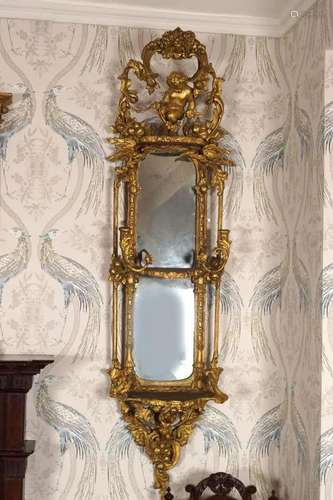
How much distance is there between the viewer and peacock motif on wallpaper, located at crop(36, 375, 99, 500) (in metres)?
2.85

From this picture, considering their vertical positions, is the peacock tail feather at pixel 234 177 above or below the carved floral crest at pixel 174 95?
below

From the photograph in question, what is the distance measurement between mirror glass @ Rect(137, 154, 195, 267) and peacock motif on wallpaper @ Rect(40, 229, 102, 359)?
0.24 metres

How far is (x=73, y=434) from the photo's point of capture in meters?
2.86

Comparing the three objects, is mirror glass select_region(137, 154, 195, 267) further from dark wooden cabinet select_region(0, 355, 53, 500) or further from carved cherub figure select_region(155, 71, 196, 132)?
dark wooden cabinet select_region(0, 355, 53, 500)

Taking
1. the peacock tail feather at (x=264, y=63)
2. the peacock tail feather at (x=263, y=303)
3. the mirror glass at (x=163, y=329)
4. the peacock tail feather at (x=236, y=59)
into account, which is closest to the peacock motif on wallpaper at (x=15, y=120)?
the mirror glass at (x=163, y=329)

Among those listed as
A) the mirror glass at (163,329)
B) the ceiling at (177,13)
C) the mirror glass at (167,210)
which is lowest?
the mirror glass at (163,329)

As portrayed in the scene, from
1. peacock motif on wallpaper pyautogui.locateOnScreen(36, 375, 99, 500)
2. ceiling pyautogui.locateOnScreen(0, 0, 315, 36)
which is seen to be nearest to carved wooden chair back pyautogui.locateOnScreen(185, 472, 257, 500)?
peacock motif on wallpaper pyautogui.locateOnScreen(36, 375, 99, 500)

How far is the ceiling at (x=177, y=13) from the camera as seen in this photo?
284 cm

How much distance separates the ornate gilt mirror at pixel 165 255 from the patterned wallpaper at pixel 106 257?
8 centimetres

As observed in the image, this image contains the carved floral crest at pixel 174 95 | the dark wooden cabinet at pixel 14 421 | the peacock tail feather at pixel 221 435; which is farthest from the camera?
the peacock tail feather at pixel 221 435

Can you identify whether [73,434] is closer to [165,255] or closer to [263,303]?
[165,255]

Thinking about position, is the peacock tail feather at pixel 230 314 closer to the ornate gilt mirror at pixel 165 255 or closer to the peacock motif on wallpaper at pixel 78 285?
the ornate gilt mirror at pixel 165 255

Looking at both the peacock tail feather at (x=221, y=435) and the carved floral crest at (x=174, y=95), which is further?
the peacock tail feather at (x=221, y=435)

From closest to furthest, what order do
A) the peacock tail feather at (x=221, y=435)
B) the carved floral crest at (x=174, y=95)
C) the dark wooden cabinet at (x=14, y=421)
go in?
the dark wooden cabinet at (x=14, y=421) → the carved floral crest at (x=174, y=95) → the peacock tail feather at (x=221, y=435)
